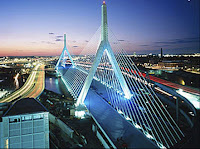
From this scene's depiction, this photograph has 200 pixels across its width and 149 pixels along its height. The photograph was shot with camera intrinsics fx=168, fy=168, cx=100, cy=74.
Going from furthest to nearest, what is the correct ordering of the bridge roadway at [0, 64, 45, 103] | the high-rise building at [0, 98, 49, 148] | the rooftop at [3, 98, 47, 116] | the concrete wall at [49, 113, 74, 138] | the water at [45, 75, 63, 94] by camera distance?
the water at [45, 75, 63, 94] < the bridge roadway at [0, 64, 45, 103] < the concrete wall at [49, 113, 74, 138] < the rooftop at [3, 98, 47, 116] < the high-rise building at [0, 98, 49, 148]

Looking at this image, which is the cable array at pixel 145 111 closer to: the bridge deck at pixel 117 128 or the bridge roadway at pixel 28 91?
the bridge deck at pixel 117 128

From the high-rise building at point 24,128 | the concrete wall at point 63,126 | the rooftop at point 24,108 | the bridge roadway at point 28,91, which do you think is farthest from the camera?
the bridge roadway at point 28,91

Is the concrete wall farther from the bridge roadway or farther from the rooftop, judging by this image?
the bridge roadway

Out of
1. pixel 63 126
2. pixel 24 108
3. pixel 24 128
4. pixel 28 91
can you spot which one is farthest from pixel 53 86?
pixel 24 128

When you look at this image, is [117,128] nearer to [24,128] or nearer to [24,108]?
[24,128]

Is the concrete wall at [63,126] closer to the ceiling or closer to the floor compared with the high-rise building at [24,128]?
closer to the floor

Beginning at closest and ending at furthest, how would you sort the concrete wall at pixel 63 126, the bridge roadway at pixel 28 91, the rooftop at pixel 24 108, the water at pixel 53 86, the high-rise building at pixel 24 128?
the high-rise building at pixel 24 128
the rooftop at pixel 24 108
the concrete wall at pixel 63 126
the bridge roadway at pixel 28 91
the water at pixel 53 86

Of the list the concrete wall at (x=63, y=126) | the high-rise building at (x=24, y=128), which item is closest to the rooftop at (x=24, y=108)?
the high-rise building at (x=24, y=128)

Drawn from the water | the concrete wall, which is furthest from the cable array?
the water

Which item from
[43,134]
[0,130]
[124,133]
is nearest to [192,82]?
[124,133]
